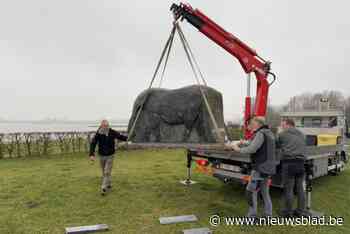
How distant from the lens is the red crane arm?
5844mm

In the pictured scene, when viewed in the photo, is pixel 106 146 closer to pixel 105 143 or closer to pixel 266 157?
pixel 105 143

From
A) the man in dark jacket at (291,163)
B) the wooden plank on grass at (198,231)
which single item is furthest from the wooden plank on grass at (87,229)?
the man in dark jacket at (291,163)

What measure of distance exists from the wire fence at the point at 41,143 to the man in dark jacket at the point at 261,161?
9027 mm

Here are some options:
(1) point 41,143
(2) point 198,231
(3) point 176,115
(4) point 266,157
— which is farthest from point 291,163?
(1) point 41,143

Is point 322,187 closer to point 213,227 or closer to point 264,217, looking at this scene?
point 264,217

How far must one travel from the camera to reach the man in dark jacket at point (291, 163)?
13.5 feet

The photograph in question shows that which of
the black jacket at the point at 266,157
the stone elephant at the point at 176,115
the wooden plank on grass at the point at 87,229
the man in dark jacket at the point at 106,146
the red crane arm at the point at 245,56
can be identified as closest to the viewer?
the wooden plank on grass at the point at 87,229

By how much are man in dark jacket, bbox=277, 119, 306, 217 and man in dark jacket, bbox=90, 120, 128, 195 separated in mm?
3043

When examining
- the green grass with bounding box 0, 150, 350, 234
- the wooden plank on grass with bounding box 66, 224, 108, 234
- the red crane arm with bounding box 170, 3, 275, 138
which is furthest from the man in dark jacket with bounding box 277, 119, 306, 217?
the wooden plank on grass with bounding box 66, 224, 108, 234

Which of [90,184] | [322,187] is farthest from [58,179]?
[322,187]

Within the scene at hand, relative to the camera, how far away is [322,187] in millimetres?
6070

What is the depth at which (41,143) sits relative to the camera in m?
10.4

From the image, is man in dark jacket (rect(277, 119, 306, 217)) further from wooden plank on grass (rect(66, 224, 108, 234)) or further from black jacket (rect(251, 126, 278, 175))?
wooden plank on grass (rect(66, 224, 108, 234))

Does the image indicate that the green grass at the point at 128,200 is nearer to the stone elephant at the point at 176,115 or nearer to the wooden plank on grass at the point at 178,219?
the wooden plank on grass at the point at 178,219
